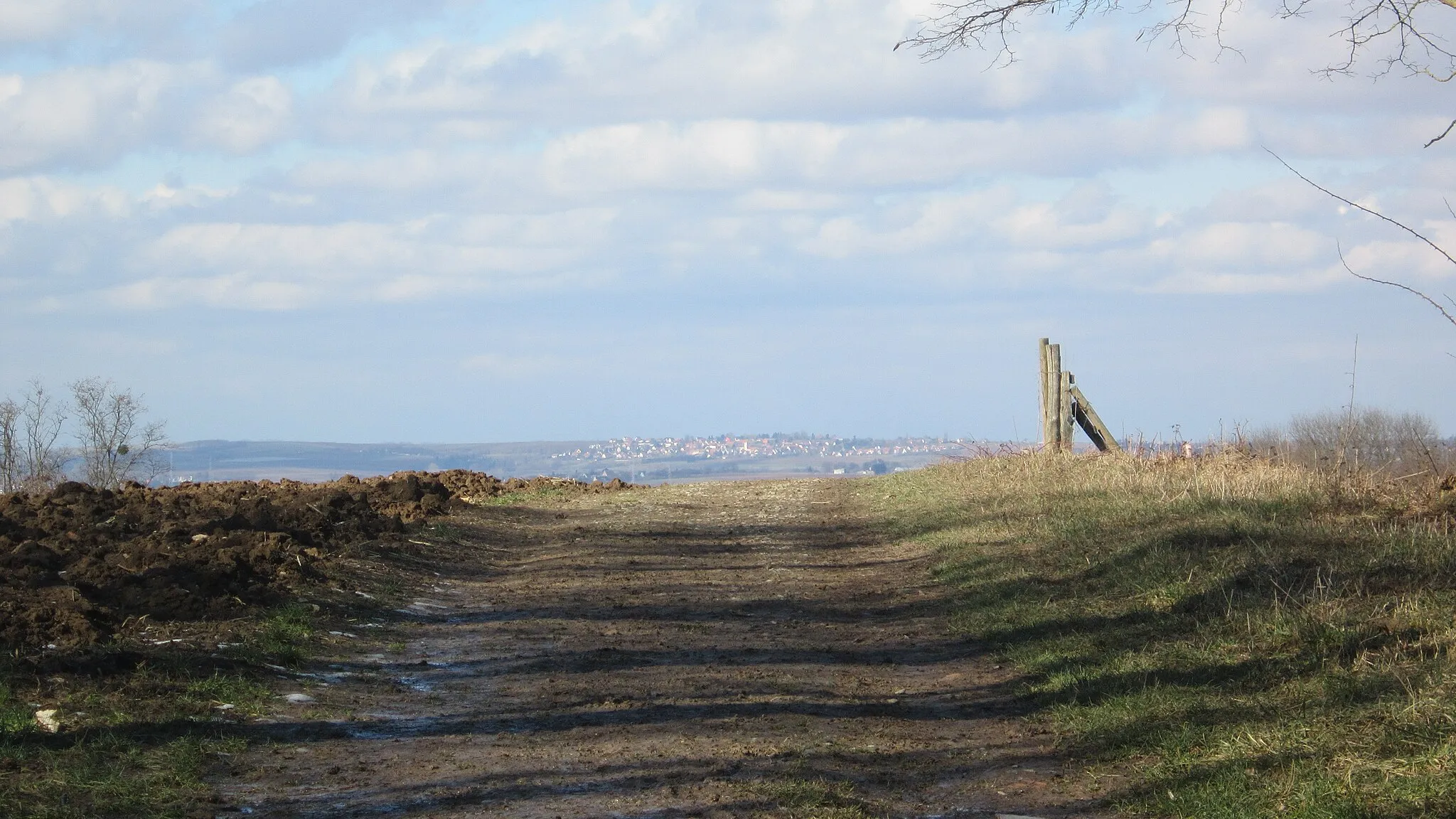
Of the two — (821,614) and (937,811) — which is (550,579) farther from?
(937,811)

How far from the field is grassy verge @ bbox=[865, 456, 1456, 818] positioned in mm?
25

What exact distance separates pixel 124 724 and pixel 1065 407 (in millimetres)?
16364

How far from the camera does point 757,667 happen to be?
7.69 metres

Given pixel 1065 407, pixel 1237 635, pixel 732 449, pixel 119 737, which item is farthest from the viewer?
pixel 732 449

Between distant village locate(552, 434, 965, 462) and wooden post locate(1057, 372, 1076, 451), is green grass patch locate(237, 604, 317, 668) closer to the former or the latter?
wooden post locate(1057, 372, 1076, 451)

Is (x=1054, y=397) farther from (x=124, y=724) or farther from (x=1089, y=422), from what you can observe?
(x=124, y=724)

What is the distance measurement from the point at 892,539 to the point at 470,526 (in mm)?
4846

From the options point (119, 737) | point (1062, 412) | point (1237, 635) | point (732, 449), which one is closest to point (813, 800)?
point (119, 737)

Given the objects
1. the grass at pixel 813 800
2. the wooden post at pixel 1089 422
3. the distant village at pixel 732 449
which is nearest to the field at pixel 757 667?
the grass at pixel 813 800

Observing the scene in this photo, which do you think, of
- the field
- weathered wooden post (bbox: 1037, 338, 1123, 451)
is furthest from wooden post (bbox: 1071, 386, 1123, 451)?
the field

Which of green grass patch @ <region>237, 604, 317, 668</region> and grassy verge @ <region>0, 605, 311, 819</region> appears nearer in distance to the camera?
grassy verge @ <region>0, 605, 311, 819</region>

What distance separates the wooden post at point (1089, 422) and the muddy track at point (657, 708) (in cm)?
886

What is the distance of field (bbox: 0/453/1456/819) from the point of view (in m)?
5.23

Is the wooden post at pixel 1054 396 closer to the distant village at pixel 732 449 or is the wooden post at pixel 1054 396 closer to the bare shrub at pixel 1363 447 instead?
the bare shrub at pixel 1363 447
